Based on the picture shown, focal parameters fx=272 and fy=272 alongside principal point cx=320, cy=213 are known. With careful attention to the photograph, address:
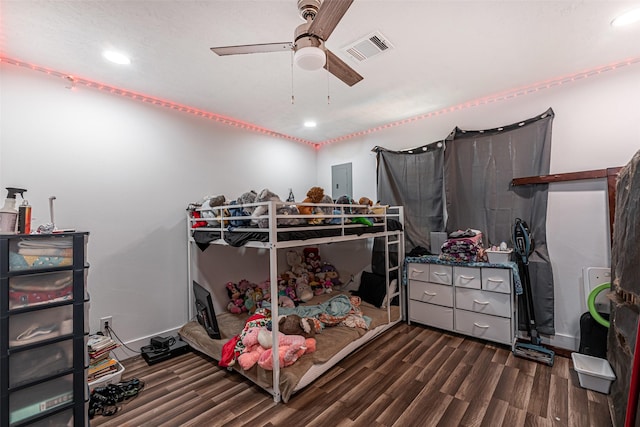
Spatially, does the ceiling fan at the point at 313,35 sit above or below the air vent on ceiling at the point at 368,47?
below

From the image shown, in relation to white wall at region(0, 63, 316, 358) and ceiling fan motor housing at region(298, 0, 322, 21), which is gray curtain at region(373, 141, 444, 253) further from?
ceiling fan motor housing at region(298, 0, 322, 21)

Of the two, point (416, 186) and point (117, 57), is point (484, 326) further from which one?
point (117, 57)

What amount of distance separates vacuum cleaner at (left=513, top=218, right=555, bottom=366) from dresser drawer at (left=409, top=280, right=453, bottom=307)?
65 centimetres

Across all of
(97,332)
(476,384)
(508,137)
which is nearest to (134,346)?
(97,332)

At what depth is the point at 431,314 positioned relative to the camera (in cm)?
305

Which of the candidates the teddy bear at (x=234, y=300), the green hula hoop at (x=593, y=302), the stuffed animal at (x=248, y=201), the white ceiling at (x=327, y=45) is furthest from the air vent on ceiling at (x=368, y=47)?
the teddy bear at (x=234, y=300)

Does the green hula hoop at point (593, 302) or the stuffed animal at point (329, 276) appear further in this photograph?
the stuffed animal at point (329, 276)

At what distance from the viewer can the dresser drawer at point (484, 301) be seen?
2591 mm

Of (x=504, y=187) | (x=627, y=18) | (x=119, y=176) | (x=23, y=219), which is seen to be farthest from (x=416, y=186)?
(x=23, y=219)

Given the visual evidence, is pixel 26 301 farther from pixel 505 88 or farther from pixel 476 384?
pixel 505 88

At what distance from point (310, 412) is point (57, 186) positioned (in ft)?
8.61

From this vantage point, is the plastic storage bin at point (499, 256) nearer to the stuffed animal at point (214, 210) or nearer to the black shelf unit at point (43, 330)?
the stuffed animal at point (214, 210)

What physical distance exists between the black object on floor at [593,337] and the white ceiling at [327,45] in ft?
7.04

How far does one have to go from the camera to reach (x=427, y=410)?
72.1 inches
